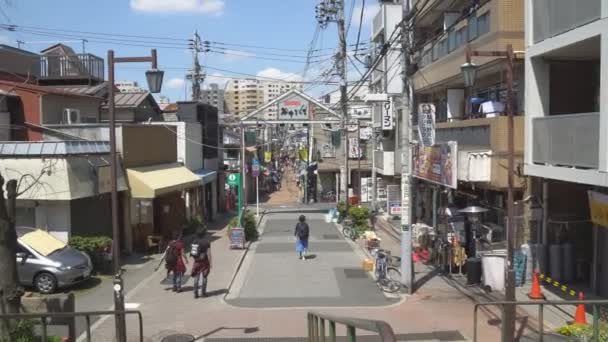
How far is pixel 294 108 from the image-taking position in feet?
132

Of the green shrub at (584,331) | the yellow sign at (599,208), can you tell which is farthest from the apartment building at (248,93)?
the green shrub at (584,331)

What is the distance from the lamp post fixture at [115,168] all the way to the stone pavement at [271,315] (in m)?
1.32

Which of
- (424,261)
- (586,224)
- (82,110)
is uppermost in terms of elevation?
(82,110)

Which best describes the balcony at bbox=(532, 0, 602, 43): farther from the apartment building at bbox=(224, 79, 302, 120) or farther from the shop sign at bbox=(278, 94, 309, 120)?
the apartment building at bbox=(224, 79, 302, 120)

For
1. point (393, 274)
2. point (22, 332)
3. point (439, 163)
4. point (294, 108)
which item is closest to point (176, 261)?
point (393, 274)

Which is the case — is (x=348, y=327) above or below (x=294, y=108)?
below

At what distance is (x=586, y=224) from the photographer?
678 inches

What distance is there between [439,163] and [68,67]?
814 inches

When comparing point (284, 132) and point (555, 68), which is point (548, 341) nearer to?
point (555, 68)

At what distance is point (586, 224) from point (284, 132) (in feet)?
303

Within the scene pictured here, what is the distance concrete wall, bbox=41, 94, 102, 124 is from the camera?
81.2 ft

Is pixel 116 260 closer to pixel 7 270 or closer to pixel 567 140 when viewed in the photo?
pixel 7 270

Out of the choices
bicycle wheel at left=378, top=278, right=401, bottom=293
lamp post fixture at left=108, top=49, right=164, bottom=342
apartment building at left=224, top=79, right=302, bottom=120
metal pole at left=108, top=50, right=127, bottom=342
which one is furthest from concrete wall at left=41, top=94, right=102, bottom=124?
apartment building at left=224, top=79, right=302, bottom=120

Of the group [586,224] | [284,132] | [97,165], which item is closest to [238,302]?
[97,165]
